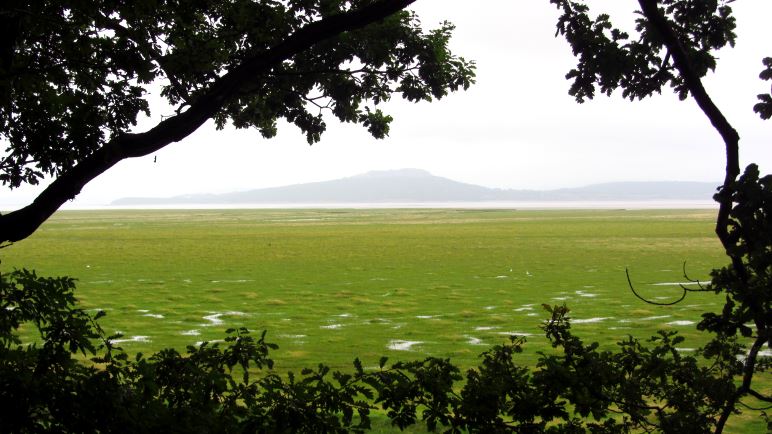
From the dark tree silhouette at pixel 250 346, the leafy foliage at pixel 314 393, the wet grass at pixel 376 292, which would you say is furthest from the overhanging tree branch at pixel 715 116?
the wet grass at pixel 376 292

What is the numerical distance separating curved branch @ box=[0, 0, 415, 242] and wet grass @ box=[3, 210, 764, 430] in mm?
9502

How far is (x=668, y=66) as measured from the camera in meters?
4.92

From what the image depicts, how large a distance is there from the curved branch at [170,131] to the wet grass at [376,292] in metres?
9.50

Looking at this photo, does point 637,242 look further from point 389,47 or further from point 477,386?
point 477,386

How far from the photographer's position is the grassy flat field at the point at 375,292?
1725cm

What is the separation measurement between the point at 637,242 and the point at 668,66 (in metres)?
48.5

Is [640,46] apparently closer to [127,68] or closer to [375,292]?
[127,68]

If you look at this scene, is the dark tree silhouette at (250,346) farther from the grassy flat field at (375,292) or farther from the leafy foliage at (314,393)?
the grassy flat field at (375,292)

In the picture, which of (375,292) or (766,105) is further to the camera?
(375,292)

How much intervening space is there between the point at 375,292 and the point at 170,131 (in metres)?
20.0

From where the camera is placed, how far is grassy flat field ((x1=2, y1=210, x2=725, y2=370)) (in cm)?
1725

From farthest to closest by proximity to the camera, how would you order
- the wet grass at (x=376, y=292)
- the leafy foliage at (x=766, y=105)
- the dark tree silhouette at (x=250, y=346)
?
the wet grass at (x=376, y=292)
the dark tree silhouette at (x=250, y=346)
the leafy foliage at (x=766, y=105)

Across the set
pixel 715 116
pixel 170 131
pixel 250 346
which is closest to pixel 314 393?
pixel 250 346

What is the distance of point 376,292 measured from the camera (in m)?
25.4
